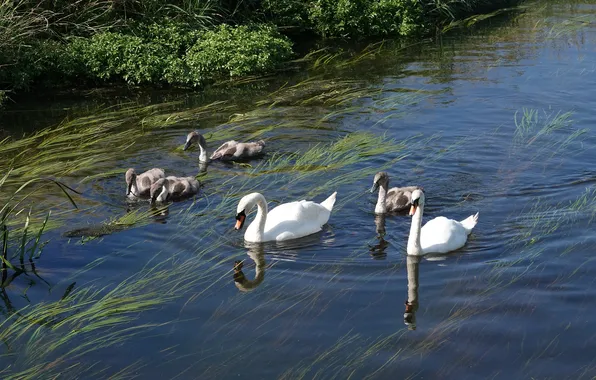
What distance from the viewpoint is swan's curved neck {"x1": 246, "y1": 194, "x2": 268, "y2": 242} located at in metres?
11.9

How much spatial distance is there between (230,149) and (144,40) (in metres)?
5.77

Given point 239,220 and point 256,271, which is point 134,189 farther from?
point 256,271

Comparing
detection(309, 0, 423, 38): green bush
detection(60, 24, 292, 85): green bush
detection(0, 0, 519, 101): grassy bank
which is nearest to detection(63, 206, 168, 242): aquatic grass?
detection(0, 0, 519, 101): grassy bank

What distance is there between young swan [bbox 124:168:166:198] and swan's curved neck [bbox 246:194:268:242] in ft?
6.95

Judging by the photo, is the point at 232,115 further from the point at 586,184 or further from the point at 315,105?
the point at 586,184

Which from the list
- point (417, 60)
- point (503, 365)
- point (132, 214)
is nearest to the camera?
point (503, 365)

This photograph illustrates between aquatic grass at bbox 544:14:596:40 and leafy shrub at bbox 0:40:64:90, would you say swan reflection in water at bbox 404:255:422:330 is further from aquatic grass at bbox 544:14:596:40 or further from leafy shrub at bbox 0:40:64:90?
aquatic grass at bbox 544:14:596:40

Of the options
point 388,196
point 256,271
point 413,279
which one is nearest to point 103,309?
point 256,271

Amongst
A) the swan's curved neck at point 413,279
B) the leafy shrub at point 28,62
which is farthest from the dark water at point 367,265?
the leafy shrub at point 28,62

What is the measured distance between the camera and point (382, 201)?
12.8 meters

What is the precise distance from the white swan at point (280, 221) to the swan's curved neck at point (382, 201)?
40.0 inches

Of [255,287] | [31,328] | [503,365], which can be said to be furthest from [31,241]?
[503,365]

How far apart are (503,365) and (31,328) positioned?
462cm

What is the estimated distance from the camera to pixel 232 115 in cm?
1764
